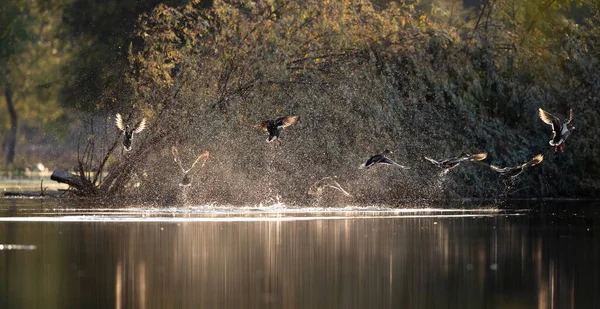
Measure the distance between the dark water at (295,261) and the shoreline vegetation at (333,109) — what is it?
17.7ft

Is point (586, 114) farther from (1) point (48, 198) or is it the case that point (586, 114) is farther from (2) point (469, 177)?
(1) point (48, 198)

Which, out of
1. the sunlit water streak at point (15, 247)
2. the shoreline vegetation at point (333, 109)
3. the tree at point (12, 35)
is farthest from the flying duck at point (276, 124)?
the tree at point (12, 35)

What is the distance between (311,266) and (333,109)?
16.5m

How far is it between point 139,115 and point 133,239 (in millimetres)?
12906

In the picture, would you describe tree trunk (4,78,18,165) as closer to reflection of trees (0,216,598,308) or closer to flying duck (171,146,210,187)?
Answer: flying duck (171,146,210,187)

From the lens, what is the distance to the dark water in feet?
43.5

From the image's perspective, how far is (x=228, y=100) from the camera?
3183 centimetres

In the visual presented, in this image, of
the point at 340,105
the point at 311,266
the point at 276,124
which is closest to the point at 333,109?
the point at 340,105

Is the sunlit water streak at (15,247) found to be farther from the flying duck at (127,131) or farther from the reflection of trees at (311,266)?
the flying duck at (127,131)

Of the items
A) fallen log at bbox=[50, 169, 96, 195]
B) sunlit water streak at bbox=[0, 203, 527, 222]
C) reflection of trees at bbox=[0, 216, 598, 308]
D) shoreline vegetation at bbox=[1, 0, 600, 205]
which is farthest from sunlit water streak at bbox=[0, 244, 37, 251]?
fallen log at bbox=[50, 169, 96, 195]

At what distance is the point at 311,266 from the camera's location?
1611cm

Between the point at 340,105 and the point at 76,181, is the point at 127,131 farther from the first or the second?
the point at 340,105

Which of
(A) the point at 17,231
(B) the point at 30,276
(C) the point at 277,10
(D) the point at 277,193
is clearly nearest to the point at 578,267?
(B) the point at 30,276

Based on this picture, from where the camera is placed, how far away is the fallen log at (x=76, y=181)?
31.7m
